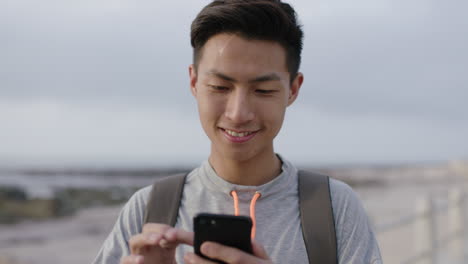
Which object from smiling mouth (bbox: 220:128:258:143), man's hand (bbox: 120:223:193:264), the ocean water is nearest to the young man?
smiling mouth (bbox: 220:128:258:143)

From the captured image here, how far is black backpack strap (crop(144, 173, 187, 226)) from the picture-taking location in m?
1.51

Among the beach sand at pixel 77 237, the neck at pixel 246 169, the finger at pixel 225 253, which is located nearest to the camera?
the finger at pixel 225 253

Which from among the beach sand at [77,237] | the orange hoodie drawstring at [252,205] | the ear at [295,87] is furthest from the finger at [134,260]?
the beach sand at [77,237]

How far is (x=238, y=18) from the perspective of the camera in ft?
4.91

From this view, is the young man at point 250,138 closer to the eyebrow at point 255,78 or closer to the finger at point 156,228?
the eyebrow at point 255,78

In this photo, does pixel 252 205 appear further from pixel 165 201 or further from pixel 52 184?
pixel 52 184

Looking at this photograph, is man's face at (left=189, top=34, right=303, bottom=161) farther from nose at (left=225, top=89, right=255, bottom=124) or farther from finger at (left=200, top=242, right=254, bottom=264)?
finger at (left=200, top=242, right=254, bottom=264)

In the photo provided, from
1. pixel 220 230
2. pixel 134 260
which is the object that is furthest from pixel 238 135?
pixel 134 260

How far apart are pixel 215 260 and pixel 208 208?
0.42 metres

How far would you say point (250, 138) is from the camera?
1.50 meters

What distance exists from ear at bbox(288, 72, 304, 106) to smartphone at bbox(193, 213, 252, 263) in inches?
24.1

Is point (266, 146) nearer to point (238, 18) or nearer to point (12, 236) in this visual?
point (238, 18)

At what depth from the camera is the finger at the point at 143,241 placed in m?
1.16

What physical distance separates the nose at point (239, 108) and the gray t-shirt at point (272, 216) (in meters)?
0.26
